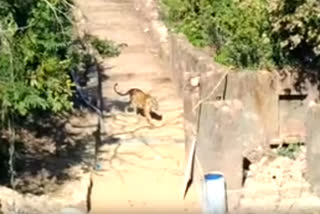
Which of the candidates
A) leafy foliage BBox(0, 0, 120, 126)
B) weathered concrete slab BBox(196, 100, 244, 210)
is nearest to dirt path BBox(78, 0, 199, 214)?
weathered concrete slab BBox(196, 100, 244, 210)

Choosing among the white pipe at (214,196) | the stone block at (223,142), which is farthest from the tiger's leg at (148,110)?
the white pipe at (214,196)

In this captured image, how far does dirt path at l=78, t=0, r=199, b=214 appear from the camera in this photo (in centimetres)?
999

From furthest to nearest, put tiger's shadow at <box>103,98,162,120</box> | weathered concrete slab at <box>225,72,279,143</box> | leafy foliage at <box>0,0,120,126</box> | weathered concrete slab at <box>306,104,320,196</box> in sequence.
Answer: tiger's shadow at <box>103,98,162,120</box>, weathered concrete slab at <box>225,72,279,143</box>, weathered concrete slab at <box>306,104,320,196</box>, leafy foliage at <box>0,0,120,126</box>

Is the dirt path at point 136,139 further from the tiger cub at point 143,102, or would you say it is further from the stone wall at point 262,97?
the stone wall at point 262,97

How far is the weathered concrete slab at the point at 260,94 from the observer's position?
11.1 metres

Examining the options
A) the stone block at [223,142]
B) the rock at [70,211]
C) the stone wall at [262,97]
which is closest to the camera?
the rock at [70,211]

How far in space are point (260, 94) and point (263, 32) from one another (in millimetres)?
690

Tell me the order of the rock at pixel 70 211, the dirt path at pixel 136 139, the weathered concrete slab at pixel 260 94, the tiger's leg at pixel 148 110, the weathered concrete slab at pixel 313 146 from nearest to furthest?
1. the rock at pixel 70 211
2. the weathered concrete slab at pixel 313 146
3. the dirt path at pixel 136 139
4. the weathered concrete slab at pixel 260 94
5. the tiger's leg at pixel 148 110

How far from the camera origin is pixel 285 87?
11039mm

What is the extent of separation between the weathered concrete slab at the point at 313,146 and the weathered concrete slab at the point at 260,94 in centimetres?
135

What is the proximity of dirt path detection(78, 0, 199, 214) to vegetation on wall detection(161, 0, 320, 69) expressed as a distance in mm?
1058

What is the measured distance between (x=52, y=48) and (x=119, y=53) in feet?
19.4

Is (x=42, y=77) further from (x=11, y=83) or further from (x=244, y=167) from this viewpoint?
(x=244, y=167)

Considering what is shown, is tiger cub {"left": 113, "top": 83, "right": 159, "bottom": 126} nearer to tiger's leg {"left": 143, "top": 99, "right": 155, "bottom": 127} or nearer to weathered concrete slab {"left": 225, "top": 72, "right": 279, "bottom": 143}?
tiger's leg {"left": 143, "top": 99, "right": 155, "bottom": 127}
